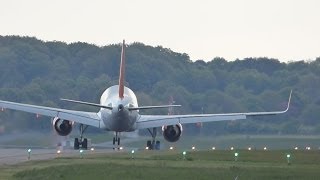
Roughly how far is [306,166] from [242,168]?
5.25m

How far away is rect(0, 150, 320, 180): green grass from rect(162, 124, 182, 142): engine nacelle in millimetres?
14693

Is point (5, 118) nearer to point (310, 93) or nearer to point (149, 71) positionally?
point (310, 93)

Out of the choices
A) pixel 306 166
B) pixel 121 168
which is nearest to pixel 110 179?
pixel 121 168

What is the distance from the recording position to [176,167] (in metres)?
60.7


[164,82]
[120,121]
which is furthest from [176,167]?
[164,82]

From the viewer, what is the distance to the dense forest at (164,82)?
121 m

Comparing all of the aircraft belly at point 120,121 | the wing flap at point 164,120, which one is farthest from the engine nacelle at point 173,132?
the aircraft belly at point 120,121

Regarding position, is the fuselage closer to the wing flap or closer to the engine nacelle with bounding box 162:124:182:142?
the wing flap

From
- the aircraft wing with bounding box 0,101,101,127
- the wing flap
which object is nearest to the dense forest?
the aircraft wing with bounding box 0,101,101,127

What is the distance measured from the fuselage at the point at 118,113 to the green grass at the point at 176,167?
Result: 828cm

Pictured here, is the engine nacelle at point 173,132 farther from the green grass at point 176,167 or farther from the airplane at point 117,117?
the green grass at point 176,167

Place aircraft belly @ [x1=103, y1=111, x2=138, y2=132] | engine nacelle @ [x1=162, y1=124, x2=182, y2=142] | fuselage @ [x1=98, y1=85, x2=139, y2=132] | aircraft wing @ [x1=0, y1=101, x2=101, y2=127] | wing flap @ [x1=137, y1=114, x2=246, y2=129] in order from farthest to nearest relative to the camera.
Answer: engine nacelle @ [x1=162, y1=124, x2=182, y2=142], wing flap @ [x1=137, y1=114, x2=246, y2=129], aircraft wing @ [x1=0, y1=101, x2=101, y2=127], aircraft belly @ [x1=103, y1=111, x2=138, y2=132], fuselage @ [x1=98, y1=85, x2=139, y2=132]

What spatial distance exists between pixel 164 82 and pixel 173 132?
54.4m

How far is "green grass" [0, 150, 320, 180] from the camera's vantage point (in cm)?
5459
